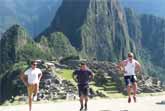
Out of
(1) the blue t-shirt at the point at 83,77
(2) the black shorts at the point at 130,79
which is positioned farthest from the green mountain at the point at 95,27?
(1) the blue t-shirt at the point at 83,77

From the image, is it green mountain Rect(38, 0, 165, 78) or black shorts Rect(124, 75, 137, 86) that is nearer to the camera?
black shorts Rect(124, 75, 137, 86)

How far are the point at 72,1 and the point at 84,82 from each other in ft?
522

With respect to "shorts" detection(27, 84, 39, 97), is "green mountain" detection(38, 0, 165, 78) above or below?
above

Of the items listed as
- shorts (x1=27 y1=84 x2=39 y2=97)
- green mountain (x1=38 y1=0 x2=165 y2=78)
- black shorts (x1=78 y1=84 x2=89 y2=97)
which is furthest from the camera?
green mountain (x1=38 y1=0 x2=165 y2=78)

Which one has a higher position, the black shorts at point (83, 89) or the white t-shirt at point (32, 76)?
the white t-shirt at point (32, 76)

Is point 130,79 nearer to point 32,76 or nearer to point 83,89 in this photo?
point 83,89

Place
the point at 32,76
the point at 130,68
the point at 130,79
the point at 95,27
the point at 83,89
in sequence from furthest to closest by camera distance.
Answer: the point at 95,27 → the point at 130,79 → the point at 130,68 → the point at 32,76 → the point at 83,89

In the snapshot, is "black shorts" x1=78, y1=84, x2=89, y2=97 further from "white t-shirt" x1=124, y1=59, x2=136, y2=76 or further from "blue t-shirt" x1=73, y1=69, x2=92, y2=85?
"white t-shirt" x1=124, y1=59, x2=136, y2=76

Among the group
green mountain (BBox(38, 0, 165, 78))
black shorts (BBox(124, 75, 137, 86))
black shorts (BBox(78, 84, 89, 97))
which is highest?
green mountain (BBox(38, 0, 165, 78))

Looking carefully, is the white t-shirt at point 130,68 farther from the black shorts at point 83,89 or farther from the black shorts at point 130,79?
the black shorts at point 83,89

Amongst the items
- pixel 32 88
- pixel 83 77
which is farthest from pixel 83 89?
pixel 32 88

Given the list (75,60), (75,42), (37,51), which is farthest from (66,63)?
(75,42)

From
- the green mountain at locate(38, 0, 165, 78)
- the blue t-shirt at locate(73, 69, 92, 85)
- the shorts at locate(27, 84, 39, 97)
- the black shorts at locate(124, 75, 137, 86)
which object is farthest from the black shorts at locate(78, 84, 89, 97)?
the green mountain at locate(38, 0, 165, 78)

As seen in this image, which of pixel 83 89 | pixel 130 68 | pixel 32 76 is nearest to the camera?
pixel 83 89
